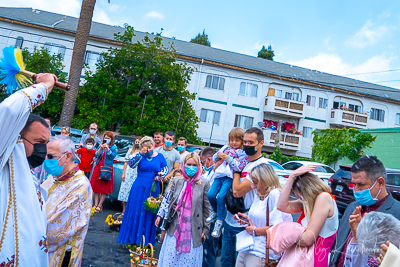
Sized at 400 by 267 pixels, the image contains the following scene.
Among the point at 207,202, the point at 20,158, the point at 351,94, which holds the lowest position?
the point at 207,202

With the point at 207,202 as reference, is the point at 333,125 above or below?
above

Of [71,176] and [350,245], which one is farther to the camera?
[71,176]

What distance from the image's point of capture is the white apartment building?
29.8 meters

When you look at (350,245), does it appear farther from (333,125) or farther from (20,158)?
(333,125)

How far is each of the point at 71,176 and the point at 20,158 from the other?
146cm

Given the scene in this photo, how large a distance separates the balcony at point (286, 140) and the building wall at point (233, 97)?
3.40 feet

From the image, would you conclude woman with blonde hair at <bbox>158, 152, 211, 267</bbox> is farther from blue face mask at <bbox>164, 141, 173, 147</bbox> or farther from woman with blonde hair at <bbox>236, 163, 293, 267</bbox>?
blue face mask at <bbox>164, 141, 173, 147</bbox>

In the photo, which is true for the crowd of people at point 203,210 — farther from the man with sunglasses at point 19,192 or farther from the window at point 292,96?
the window at point 292,96

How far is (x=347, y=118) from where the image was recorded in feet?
117

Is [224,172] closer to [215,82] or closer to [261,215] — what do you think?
[261,215]

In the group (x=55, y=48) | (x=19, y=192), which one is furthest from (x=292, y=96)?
(x=19, y=192)

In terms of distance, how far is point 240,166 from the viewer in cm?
462

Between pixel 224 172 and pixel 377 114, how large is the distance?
123ft

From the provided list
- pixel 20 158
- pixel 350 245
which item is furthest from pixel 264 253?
pixel 20 158
